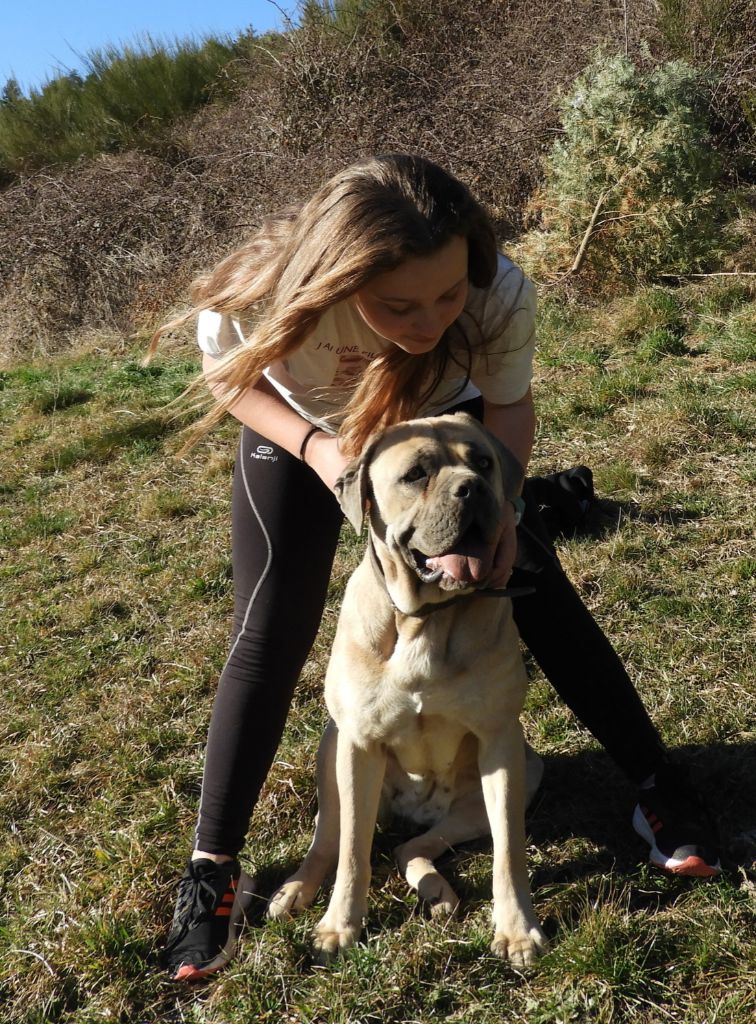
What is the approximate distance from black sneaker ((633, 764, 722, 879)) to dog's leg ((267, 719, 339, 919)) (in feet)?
2.92

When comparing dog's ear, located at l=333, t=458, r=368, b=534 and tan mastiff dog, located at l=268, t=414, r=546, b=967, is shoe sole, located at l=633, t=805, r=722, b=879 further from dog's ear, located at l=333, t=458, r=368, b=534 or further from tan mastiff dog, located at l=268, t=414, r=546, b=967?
dog's ear, located at l=333, t=458, r=368, b=534

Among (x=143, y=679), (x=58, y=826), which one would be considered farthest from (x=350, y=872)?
(x=143, y=679)

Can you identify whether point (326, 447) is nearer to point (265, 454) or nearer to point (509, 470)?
point (265, 454)

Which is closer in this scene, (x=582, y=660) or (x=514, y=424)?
(x=582, y=660)

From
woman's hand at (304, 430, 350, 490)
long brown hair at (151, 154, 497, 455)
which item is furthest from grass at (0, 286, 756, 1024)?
long brown hair at (151, 154, 497, 455)

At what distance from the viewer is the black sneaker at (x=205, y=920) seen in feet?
7.91

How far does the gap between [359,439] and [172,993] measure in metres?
1.55

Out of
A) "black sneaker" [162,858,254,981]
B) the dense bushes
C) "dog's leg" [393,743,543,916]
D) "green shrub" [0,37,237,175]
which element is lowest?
"dog's leg" [393,743,543,916]

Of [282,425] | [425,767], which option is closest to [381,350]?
[282,425]

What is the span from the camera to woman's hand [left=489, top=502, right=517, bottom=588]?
244cm

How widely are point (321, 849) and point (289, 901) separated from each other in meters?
0.18

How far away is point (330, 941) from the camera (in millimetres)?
2428

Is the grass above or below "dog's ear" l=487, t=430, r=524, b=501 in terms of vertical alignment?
below

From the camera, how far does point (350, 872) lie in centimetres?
248
